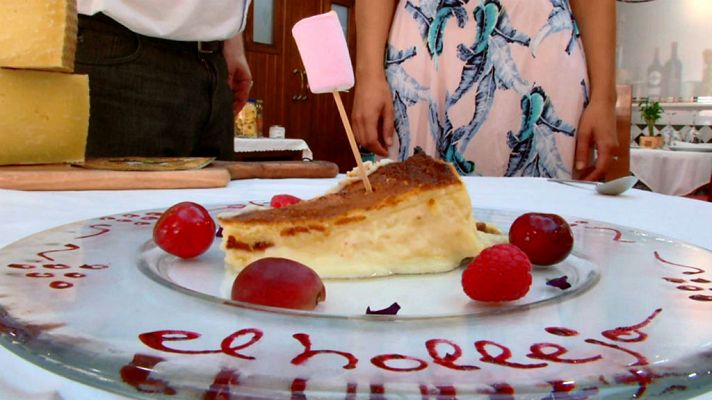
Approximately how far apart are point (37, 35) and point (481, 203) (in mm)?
946

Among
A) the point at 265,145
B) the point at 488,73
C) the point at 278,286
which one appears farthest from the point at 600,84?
the point at 265,145

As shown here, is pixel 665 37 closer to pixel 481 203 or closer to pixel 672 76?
pixel 672 76

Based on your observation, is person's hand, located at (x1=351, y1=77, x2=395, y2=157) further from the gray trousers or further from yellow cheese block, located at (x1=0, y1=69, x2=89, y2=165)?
yellow cheese block, located at (x1=0, y1=69, x2=89, y2=165)

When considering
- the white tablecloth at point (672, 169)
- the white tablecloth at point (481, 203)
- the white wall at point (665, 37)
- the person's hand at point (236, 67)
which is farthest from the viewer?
the white wall at point (665, 37)

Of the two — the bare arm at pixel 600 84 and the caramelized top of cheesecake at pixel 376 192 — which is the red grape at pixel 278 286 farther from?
the bare arm at pixel 600 84

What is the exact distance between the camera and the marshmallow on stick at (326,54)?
66 centimetres

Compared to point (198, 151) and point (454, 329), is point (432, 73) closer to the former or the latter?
point (198, 151)

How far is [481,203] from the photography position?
1.12 meters

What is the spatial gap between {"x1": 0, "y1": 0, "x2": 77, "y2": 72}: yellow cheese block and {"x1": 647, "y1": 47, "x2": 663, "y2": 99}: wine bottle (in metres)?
6.30

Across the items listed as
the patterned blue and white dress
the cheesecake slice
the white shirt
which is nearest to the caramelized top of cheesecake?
the cheesecake slice

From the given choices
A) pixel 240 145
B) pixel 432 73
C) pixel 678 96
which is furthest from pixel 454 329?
pixel 678 96

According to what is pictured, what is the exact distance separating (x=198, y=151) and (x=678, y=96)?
230 inches

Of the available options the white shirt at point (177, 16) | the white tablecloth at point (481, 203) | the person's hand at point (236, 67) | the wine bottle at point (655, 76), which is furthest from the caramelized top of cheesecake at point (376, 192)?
the wine bottle at point (655, 76)

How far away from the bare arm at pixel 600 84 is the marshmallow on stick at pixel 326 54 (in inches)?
38.0
